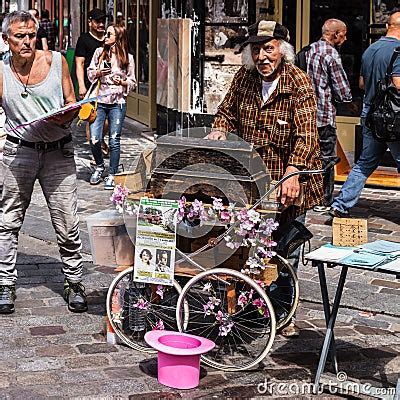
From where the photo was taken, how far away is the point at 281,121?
17.8 feet

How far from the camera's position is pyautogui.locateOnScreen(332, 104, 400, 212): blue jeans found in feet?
26.9

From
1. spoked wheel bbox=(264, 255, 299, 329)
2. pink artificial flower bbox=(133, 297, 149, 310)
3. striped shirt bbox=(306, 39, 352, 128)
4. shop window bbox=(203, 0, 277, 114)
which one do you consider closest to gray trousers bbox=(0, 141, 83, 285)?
pink artificial flower bbox=(133, 297, 149, 310)

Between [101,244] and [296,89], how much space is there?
143 cm

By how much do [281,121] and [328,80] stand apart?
3.52 meters

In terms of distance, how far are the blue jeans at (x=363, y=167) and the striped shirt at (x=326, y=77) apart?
467mm

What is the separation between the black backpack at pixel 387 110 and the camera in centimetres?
765

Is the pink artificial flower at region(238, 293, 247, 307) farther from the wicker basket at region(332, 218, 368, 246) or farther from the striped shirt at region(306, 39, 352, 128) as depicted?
the striped shirt at region(306, 39, 352, 128)

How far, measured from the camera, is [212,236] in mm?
5238

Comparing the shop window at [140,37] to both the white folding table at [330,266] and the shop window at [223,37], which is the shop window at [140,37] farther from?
the white folding table at [330,266]

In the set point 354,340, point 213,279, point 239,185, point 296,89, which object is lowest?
point 354,340

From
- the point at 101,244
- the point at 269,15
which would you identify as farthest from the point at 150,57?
the point at 101,244

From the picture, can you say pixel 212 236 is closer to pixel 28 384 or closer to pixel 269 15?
pixel 28 384

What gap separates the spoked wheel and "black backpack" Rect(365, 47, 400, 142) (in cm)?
250

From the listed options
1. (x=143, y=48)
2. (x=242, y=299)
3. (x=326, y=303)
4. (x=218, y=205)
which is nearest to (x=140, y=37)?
(x=143, y=48)
